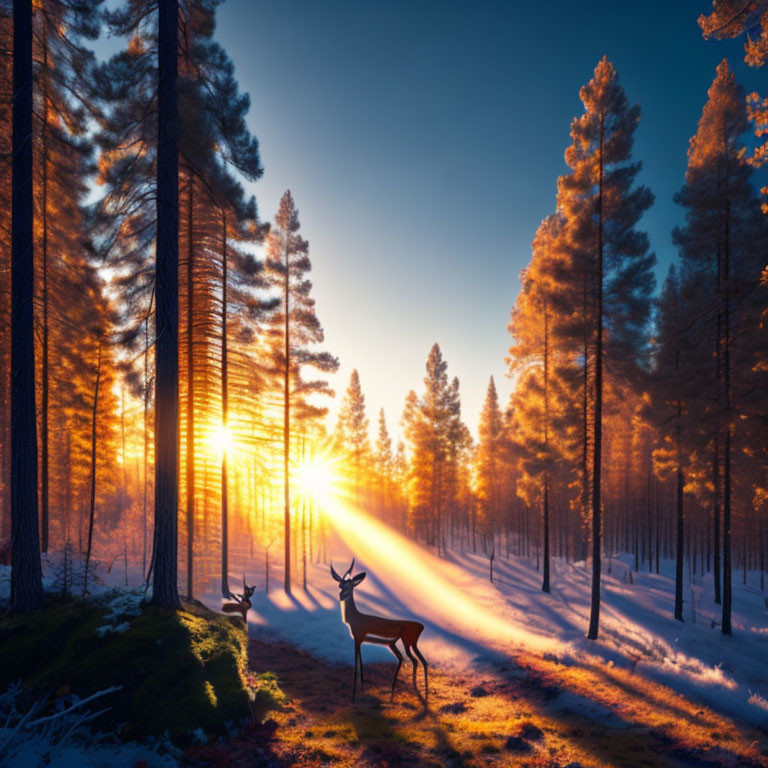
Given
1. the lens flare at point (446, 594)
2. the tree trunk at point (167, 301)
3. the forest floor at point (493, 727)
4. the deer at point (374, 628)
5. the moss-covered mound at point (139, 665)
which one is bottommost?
the lens flare at point (446, 594)

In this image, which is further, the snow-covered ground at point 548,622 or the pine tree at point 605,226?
the pine tree at point 605,226

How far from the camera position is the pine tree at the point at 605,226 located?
14.7 metres

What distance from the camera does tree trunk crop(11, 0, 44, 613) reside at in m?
8.47

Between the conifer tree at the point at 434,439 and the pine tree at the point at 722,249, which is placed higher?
the pine tree at the point at 722,249

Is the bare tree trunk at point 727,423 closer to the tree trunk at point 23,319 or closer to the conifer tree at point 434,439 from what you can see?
the tree trunk at point 23,319

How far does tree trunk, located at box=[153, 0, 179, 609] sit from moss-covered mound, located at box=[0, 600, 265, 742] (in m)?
1.45

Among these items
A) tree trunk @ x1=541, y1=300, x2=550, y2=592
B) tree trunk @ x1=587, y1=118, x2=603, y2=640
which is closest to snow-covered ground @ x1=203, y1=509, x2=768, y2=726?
tree trunk @ x1=587, y1=118, x2=603, y2=640

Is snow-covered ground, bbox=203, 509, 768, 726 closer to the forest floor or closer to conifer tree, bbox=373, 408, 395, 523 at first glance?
the forest floor

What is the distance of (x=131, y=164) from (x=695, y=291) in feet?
64.5

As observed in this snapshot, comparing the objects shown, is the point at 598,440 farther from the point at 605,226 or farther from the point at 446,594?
the point at 446,594

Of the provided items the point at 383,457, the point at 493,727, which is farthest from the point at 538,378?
the point at 383,457

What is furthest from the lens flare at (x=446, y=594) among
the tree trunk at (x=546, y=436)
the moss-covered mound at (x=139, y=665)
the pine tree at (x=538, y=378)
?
the moss-covered mound at (x=139, y=665)

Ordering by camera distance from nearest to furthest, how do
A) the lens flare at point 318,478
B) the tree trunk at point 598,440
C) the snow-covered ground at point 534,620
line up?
the snow-covered ground at point 534,620 → the tree trunk at point 598,440 → the lens flare at point 318,478

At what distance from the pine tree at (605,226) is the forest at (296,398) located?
0.30 ft
